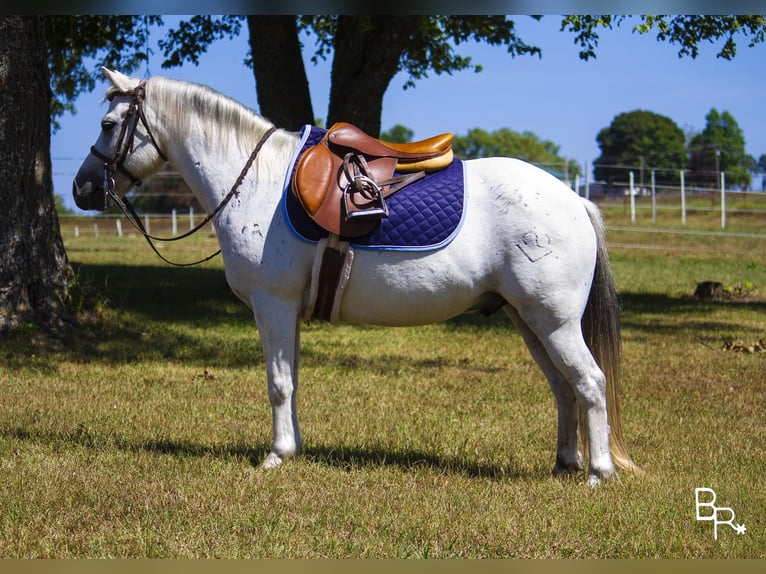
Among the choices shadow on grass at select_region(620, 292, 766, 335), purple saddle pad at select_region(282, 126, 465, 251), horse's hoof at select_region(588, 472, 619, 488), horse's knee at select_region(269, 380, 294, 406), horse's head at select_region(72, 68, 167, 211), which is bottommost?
shadow on grass at select_region(620, 292, 766, 335)

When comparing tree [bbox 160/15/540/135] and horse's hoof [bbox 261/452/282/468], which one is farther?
tree [bbox 160/15/540/135]

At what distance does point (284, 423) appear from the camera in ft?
19.5

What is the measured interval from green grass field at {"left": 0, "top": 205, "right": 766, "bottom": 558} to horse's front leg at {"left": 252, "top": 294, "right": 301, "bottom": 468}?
6.9 inches

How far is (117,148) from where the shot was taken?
599 centimetres

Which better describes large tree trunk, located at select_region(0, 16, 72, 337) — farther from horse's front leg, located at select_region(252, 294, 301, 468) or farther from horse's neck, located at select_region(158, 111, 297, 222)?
horse's front leg, located at select_region(252, 294, 301, 468)

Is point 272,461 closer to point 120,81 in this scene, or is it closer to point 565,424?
point 565,424

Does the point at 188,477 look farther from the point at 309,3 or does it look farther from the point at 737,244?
the point at 737,244

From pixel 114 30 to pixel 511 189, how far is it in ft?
39.5

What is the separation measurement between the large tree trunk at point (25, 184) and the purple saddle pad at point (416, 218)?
5.75 meters

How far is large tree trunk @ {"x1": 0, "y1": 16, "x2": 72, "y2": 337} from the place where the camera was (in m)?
10.1

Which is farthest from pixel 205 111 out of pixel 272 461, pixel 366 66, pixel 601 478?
pixel 366 66

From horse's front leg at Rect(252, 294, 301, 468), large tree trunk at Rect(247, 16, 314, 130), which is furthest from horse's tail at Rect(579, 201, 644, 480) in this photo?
large tree trunk at Rect(247, 16, 314, 130)

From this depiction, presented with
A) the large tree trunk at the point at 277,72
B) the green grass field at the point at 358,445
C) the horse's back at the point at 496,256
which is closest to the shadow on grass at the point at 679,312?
the green grass field at the point at 358,445

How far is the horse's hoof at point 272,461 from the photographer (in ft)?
19.3
